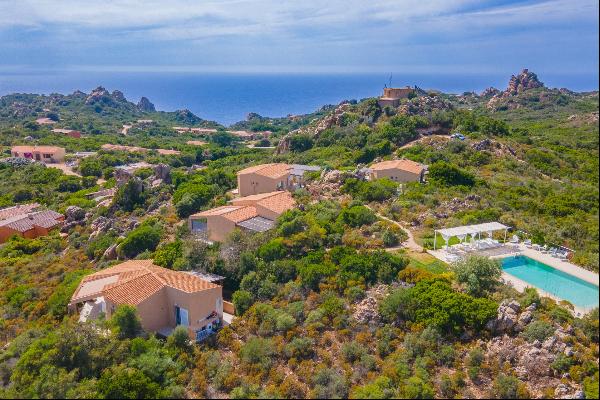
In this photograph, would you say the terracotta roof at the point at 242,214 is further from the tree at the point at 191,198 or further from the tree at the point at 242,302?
the tree at the point at 242,302

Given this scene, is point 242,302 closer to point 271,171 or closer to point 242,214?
point 242,214

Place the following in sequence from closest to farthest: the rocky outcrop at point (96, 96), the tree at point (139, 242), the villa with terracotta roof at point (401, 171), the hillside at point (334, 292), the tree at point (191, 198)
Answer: the hillside at point (334, 292) → the tree at point (139, 242) → the tree at point (191, 198) → the villa with terracotta roof at point (401, 171) → the rocky outcrop at point (96, 96)

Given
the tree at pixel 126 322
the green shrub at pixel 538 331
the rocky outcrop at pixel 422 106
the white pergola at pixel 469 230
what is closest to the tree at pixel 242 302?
the tree at pixel 126 322

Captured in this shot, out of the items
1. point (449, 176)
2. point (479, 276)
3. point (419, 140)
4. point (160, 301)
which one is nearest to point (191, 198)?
point (160, 301)

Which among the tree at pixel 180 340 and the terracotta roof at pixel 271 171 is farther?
the terracotta roof at pixel 271 171

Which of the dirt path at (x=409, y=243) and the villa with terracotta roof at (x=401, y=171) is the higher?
the villa with terracotta roof at (x=401, y=171)

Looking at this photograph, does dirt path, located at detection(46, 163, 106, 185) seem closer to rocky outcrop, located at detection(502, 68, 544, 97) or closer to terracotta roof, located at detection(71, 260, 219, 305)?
terracotta roof, located at detection(71, 260, 219, 305)

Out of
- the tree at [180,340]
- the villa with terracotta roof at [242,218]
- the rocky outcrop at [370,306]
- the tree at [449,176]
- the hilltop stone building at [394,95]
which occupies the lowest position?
the tree at [180,340]

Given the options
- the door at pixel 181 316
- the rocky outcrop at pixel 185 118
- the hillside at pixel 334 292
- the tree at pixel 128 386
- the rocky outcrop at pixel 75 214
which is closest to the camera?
the tree at pixel 128 386
